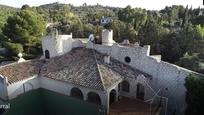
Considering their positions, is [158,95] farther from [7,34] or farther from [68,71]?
[7,34]

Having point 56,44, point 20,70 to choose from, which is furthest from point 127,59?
point 20,70

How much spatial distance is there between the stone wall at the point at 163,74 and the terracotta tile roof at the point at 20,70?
377 inches

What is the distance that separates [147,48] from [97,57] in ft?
18.4

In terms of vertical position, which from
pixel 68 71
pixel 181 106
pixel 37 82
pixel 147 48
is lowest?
pixel 181 106

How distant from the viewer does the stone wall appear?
22031mm

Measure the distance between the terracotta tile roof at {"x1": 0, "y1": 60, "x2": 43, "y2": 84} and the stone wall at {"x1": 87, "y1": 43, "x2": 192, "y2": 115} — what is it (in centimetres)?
957

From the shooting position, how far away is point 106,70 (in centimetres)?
2250

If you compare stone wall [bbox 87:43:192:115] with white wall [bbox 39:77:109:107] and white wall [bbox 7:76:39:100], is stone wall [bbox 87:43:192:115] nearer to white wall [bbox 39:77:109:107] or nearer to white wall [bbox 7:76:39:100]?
white wall [bbox 39:77:109:107]

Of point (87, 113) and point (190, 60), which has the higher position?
point (190, 60)

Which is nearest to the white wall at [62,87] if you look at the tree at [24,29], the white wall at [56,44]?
the white wall at [56,44]

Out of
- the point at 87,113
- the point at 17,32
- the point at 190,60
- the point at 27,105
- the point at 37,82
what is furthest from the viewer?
the point at 17,32

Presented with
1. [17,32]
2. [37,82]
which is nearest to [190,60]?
[37,82]

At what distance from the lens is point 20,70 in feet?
78.7

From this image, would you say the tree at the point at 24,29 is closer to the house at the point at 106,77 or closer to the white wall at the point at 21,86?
the house at the point at 106,77
